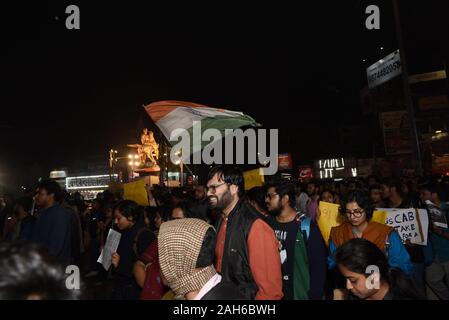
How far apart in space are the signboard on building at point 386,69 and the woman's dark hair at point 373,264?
11.5 metres

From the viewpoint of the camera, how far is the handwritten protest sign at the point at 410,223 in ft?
18.3

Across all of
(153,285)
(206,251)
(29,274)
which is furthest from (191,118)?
(29,274)

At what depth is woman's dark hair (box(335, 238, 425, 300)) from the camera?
2709 mm

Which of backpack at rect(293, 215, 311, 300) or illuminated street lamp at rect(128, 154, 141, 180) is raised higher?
illuminated street lamp at rect(128, 154, 141, 180)

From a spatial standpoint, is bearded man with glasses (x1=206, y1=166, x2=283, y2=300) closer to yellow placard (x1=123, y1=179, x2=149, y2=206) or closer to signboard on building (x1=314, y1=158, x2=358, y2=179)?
yellow placard (x1=123, y1=179, x2=149, y2=206)

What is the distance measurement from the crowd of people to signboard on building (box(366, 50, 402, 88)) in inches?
292

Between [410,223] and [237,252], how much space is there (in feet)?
11.6

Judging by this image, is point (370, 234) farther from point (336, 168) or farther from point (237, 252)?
point (336, 168)

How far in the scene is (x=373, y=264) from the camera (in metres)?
2.79

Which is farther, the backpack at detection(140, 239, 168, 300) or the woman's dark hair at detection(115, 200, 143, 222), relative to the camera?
the woman's dark hair at detection(115, 200, 143, 222)

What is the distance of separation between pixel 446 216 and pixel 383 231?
281cm
